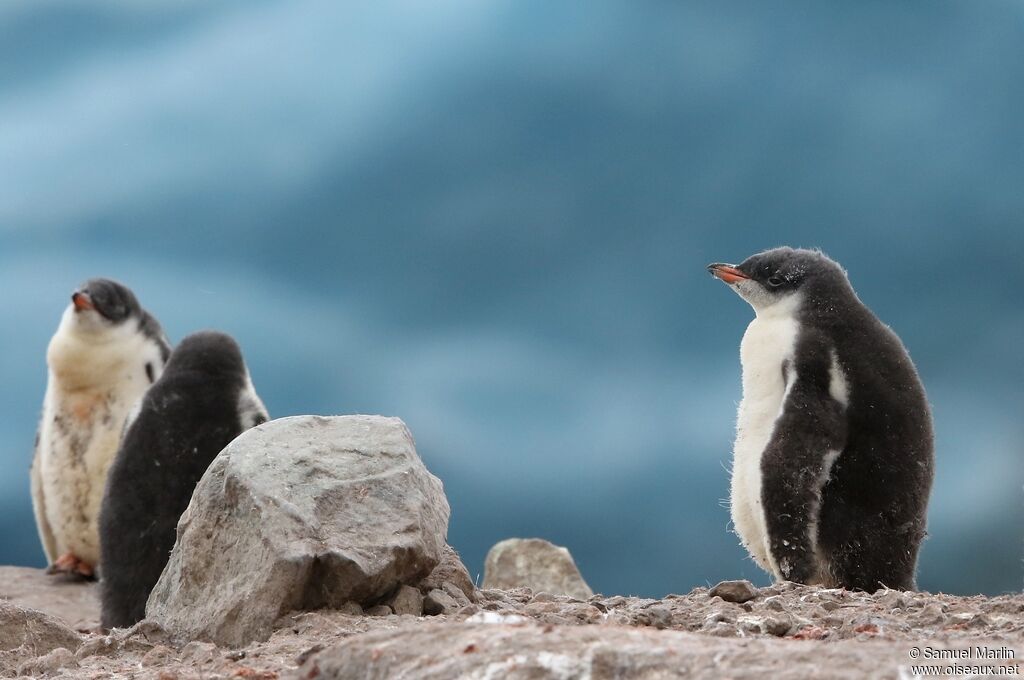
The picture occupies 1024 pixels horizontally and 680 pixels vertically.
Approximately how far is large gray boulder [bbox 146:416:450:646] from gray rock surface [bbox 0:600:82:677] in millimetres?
721

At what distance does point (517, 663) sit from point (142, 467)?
16.2 feet

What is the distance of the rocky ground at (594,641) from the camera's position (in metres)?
3.58

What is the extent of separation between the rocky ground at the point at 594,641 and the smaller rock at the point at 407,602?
14 centimetres

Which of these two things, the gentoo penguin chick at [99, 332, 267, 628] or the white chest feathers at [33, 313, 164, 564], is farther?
the white chest feathers at [33, 313, 164, 564]

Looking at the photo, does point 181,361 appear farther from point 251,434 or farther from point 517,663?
point 517,663

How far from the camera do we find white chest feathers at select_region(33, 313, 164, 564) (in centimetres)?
1274

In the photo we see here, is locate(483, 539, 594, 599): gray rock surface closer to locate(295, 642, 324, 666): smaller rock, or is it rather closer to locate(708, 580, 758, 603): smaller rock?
locate(708, 580, 758, 603): smaller rock

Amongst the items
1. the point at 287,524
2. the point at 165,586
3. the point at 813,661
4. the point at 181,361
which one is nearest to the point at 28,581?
the point at 181,361

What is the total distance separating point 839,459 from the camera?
7176 millimetres

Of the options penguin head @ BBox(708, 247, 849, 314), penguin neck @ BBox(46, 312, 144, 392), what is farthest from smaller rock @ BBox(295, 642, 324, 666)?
penguin neck @ BBox(46, 312, 144, 392)

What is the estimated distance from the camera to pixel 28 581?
12.7m

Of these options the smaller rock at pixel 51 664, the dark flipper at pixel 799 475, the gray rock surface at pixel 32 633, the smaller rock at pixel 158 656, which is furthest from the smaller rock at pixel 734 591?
the gray rock surface at pixel 32 633

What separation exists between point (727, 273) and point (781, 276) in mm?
460

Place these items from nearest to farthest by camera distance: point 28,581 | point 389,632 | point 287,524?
point 389,632
point 287,524
point 28,581
